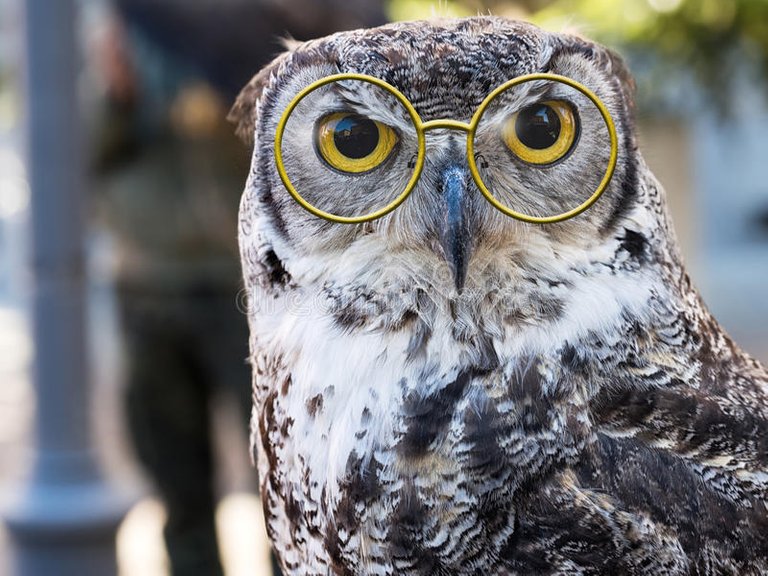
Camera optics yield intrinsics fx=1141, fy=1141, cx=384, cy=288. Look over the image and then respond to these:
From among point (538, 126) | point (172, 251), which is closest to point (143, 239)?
point (172, 251)

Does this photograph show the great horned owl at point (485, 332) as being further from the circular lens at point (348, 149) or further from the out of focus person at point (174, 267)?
the out of focus person at point (174, 267)

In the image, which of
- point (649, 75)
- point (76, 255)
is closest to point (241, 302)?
point (76, 255)

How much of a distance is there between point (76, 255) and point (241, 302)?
1361 mm

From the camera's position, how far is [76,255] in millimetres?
2936

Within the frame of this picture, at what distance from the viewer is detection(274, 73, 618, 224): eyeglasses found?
122 centimetres

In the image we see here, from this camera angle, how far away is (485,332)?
1.33m

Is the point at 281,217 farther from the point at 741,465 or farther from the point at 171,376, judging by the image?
the point at 171,376

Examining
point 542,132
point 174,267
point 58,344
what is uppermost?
point 542,132

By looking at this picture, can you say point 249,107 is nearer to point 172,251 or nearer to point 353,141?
point 353,141

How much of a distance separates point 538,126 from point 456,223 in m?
0.14

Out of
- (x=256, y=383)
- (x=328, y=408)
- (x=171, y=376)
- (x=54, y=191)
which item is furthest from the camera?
(x=171, y=376)

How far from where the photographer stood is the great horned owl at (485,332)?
4.11 feet

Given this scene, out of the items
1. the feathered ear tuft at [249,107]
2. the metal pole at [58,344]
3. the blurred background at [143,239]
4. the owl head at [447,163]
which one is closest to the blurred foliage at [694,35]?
the blurred background at [143,239]

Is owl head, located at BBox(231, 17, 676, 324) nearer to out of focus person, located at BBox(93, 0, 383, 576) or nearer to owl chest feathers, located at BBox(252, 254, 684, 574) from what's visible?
owl chest feathers, located at BBox(252, 254, 684, 574)
